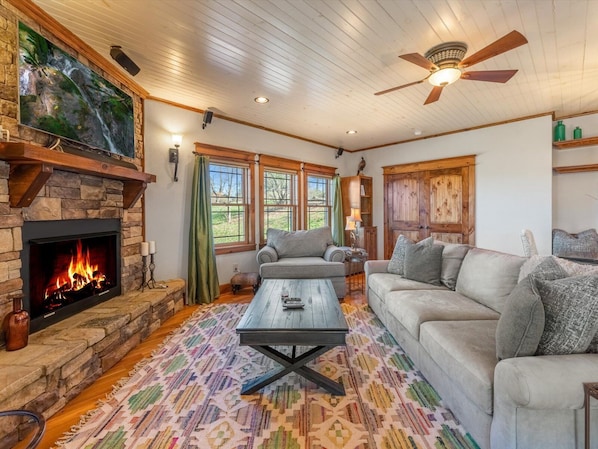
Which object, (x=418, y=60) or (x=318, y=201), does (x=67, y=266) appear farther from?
(x=318, y=201)

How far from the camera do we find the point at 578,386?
4.00ft

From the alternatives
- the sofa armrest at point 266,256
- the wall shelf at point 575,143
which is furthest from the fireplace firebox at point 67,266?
the wall shelf at point 575,143

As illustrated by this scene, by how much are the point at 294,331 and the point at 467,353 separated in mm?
1001

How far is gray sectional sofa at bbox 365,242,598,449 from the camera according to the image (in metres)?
1.24

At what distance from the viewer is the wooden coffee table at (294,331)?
Result: 1840mm

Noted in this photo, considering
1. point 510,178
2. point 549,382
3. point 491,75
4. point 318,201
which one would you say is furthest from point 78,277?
point 510,178

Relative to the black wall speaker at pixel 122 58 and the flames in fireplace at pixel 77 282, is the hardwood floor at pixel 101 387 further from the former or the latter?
the black wall speaker at pixel 122 58

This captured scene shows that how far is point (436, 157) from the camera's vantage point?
532 cm

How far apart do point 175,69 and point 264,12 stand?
1293 millimetres

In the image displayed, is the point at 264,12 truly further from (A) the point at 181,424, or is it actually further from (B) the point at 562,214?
(B) the point at 562,214

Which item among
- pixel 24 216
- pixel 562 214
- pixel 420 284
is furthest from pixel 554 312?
pixel 562 214

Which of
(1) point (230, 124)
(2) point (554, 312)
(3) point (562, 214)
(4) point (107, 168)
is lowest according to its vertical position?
(2) point (554, 312)

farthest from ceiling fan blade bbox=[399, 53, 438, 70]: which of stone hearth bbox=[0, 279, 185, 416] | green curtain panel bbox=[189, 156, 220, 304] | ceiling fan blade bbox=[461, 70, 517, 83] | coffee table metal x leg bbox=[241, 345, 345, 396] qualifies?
stone hearth bbox=[0, 279, 185, 416]

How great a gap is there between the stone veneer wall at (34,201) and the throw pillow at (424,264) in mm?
3194
